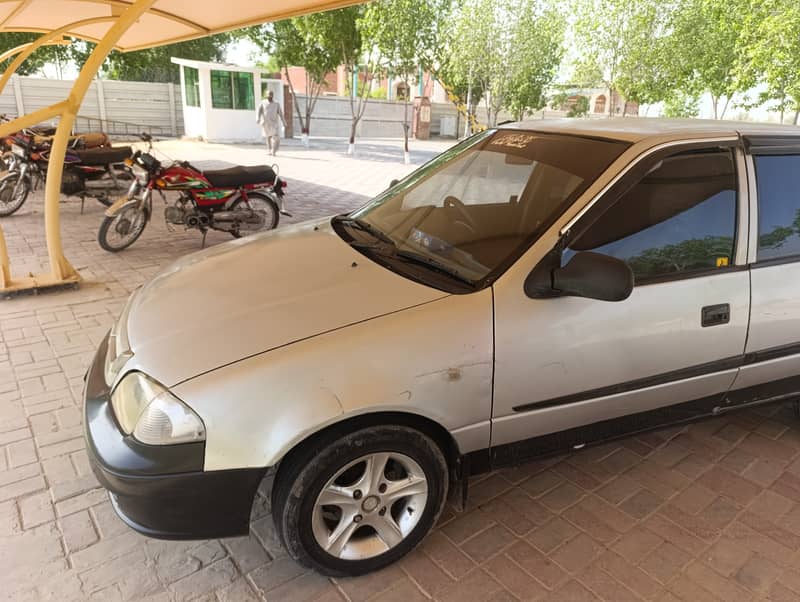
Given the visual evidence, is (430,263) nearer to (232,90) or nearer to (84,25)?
(84,25)

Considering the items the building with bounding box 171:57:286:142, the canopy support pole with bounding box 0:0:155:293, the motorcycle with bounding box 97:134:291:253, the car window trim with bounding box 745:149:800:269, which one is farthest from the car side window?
the building with bounding box 171:57:286:142

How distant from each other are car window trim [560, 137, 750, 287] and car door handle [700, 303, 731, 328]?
15 centimetres

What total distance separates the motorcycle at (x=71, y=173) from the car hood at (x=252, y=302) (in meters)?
6.70

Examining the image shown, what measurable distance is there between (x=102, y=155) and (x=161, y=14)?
3.08 metres

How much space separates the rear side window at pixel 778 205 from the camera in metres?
2.78

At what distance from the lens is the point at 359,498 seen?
2217 mm

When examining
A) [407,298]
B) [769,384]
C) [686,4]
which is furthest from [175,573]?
[686,4]

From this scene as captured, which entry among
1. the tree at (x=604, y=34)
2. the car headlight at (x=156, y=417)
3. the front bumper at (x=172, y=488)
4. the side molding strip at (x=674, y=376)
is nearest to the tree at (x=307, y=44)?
the tree at (x=604, y=34)

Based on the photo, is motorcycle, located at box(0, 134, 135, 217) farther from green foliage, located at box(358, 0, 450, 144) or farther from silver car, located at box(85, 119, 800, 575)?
green foliage, located at box(358, 0, 450, 144)

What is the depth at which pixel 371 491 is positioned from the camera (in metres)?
2.22

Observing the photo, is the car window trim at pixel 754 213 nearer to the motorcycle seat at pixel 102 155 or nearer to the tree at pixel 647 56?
the motorcycle seat at pixel 102 155

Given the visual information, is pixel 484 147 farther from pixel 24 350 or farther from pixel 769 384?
pixel 24 350

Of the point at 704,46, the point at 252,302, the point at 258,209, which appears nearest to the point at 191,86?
the point at 258,209

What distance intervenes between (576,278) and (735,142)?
1.25 m
